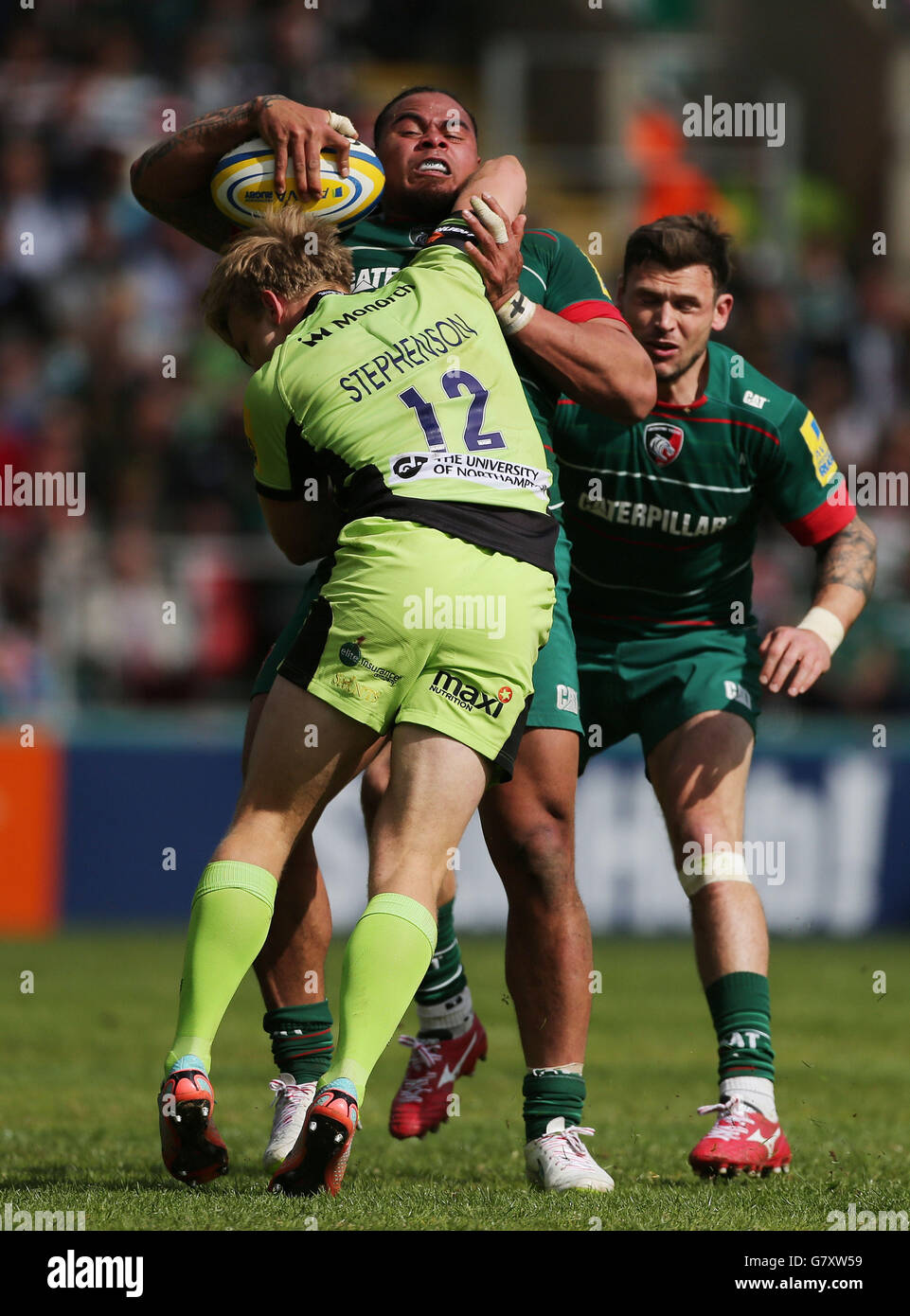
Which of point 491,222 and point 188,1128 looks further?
point 491,222

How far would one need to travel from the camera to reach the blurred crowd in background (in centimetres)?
1234

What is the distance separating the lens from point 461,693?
4109 mm

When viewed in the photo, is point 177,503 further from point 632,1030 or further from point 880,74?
point 880,74

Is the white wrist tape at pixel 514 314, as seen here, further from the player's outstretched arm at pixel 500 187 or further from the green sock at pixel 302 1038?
the green sock at pixel 302 1038

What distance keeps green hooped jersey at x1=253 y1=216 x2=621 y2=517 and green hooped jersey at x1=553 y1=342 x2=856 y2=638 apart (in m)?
0.50

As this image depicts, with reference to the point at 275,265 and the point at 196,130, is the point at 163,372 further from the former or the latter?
the point at 275,265

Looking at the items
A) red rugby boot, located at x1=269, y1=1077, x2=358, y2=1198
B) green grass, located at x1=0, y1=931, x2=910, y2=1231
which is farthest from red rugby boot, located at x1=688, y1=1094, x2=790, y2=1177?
red rugby boot, located at x1=269, y1=1077, x2=358, y2=1198

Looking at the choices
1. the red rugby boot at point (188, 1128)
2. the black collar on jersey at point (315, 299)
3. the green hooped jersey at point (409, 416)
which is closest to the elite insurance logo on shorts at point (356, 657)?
the green hooped jersey at point (409, 416)

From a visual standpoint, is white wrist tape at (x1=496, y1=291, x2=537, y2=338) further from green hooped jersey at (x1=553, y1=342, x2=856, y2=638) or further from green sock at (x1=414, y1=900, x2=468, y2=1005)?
green sock at (x1=414, y1=900, x2=468, y2=1005)

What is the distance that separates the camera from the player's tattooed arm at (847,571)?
5301 millimetres

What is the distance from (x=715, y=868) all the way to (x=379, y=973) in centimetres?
157

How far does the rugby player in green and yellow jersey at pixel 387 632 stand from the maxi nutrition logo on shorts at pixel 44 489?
30.1ft

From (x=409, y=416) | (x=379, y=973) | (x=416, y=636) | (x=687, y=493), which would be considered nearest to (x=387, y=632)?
(x=416, y=636)

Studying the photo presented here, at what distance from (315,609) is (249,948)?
0.77m
